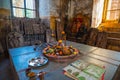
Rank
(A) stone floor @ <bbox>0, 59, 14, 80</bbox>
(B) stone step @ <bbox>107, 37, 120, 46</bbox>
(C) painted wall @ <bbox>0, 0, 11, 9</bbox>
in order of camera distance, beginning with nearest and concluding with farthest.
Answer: (A) stone floor @ <bbox>0, 59, 14, 80</bbox> → (C) painted wall @ <bbox>0, 0, 11, 9</bbox> → (B) stone step @ <bbox>107, 37, 120, 46</bbox>

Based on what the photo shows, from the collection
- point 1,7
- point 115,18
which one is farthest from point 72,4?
point 1,7

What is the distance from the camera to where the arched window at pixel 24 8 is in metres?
2.83

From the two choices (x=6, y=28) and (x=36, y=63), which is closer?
(x=36, y=63)

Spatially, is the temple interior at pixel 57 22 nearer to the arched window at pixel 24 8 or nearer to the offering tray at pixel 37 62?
the arched window at pixel 24 8

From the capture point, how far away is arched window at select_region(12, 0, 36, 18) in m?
2.83

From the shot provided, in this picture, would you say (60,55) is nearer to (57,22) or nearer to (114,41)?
(114,41)

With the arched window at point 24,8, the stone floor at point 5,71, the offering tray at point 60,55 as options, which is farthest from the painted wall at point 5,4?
the offering tray at point 60,55

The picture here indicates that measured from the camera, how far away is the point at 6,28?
259cm

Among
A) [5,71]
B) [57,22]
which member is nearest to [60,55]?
[5,71]

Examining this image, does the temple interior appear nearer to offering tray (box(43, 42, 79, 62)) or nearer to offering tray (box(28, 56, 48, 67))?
offering tray (box(43, 42, 79, 62))

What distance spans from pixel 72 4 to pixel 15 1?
5.96 feet

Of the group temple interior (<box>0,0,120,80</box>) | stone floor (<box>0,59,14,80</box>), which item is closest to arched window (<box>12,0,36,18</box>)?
temple interior (<box>0,0,120,80</box>)

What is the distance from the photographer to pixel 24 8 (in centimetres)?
305

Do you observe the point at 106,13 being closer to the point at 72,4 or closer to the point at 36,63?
the point at 72,4
